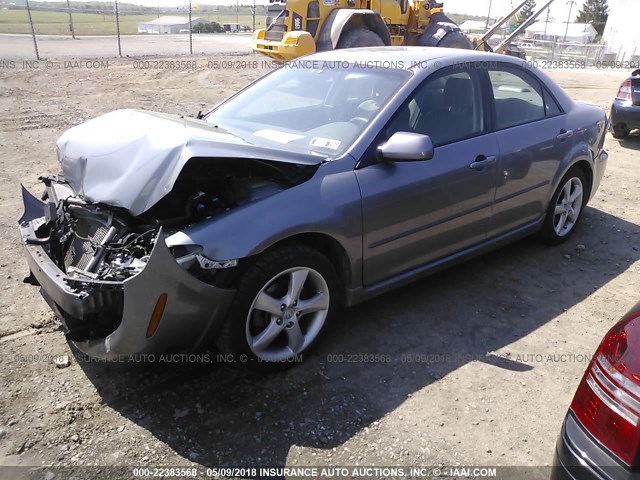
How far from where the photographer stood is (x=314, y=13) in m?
12.3

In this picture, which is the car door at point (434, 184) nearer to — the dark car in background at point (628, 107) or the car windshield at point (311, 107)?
the car windshield at point (311, 107)

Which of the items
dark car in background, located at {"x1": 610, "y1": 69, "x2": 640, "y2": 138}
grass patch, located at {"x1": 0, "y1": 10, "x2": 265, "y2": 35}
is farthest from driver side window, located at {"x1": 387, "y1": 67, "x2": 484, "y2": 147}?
grass patch, located at {"x1": 0, "y1": 10, "x2": 265, "y2": 35}

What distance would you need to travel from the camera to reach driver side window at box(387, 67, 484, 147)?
11.4 feet

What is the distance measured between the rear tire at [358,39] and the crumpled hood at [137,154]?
30.0 feet

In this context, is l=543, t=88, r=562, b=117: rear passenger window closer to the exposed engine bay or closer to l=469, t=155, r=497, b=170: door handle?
l=469, t=155, r=497, b=170: door handle

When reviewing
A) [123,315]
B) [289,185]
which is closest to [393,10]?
[289,185]

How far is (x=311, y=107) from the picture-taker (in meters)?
3.78

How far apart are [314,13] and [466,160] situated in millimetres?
9739

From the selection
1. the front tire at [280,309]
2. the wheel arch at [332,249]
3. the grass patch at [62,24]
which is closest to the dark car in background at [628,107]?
the wheel arch at [332,249]

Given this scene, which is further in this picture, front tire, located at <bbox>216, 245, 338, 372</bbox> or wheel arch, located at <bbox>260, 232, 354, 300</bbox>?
wheel arch, located at <bbox>260, 232, 354, 300</bbox>

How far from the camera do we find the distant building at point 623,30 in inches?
1054

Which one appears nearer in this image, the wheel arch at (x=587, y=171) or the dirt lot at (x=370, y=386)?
the dirt lot at (x=370, y=386)

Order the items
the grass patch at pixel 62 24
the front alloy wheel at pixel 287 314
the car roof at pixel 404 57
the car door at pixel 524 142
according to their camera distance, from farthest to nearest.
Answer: the grass patch at pixel 62 24, the car door at pixel 524 142, the car roof at pixel 404 57, the front alloy wheel at pixel 287 314

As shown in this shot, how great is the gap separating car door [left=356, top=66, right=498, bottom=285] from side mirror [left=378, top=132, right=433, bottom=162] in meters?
0.13
